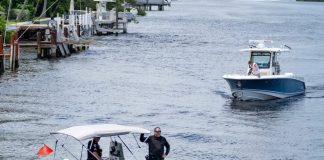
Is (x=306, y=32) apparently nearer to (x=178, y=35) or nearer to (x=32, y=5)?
(x=178, y=35)

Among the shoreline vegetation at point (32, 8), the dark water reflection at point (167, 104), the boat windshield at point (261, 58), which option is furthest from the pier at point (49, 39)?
the boat windshield at point (261, 58)

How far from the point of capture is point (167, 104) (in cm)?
5362

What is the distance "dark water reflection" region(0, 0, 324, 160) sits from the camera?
4047cm

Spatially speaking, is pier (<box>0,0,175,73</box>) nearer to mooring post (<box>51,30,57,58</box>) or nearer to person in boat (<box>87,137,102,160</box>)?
mooring post (<box>51,30,57,58</box>)

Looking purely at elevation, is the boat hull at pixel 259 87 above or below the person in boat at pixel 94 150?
below

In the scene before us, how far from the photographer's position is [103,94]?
57438 millimetres

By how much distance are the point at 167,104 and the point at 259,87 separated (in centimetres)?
613

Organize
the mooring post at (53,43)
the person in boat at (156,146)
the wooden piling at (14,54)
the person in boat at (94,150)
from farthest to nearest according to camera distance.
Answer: the mooring post at (53,43) → the wooden piling at (14,54) → the person in boat at (156,146) → the person in boat at (94,150)

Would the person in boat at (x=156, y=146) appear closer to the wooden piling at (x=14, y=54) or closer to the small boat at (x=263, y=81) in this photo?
the small boat at (x=263, y=81)

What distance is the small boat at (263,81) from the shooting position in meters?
54.1

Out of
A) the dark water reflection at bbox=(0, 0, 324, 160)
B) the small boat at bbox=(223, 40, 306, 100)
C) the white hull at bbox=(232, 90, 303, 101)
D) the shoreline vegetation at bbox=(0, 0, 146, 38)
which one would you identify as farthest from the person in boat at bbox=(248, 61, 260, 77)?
the shoreline vegetation at bbox=(0, 0, 146, 38)

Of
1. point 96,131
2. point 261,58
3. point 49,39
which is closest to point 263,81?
point 261,58

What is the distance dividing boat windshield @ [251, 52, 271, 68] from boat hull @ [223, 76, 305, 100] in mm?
1432

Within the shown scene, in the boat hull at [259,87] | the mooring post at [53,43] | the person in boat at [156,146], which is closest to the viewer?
the person in boat at [156,146]
